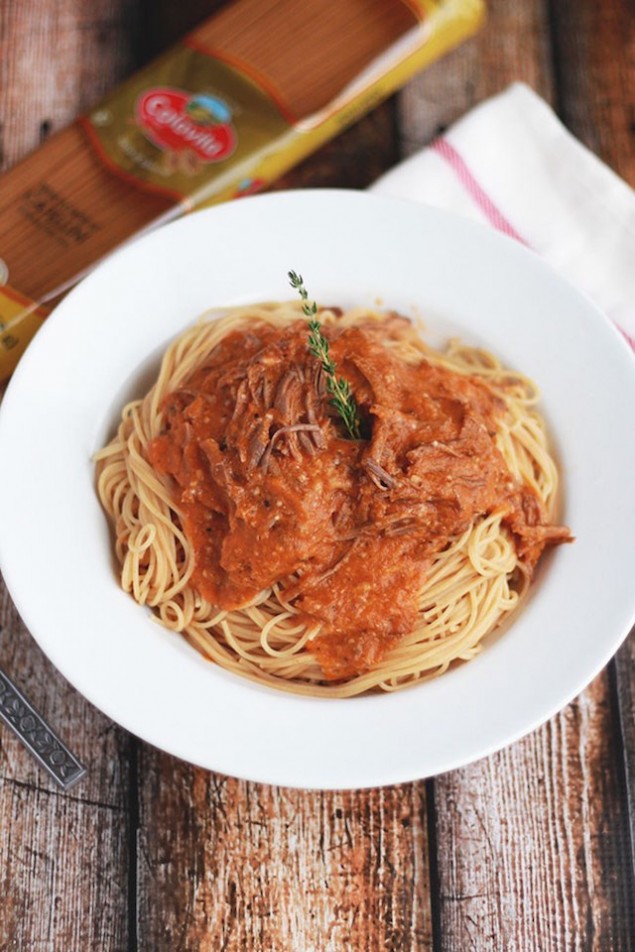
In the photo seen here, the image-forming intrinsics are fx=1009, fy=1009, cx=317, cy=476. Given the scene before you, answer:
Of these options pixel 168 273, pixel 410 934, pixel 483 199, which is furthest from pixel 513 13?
pixel 410 934

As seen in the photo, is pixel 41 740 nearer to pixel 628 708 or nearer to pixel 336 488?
pixel 336 488

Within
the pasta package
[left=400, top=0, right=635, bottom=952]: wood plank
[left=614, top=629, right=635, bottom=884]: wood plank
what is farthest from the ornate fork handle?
[left=614, top=629, right=635, bottom=884]: wood plank

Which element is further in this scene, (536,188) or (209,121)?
(536,188)

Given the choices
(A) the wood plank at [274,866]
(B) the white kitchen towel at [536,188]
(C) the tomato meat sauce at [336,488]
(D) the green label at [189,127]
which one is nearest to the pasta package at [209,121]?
(D) the green label at [189,127]

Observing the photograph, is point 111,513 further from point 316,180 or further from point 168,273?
point 316,180

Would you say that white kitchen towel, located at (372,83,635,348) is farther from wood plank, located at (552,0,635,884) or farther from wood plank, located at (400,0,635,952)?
wood plank, located at (400,0,635,952)

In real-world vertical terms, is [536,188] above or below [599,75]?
below

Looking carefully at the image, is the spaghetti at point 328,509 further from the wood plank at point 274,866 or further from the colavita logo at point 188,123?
the colavita logo at point 188,123

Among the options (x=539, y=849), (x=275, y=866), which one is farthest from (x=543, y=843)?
(x=275, y=866)
